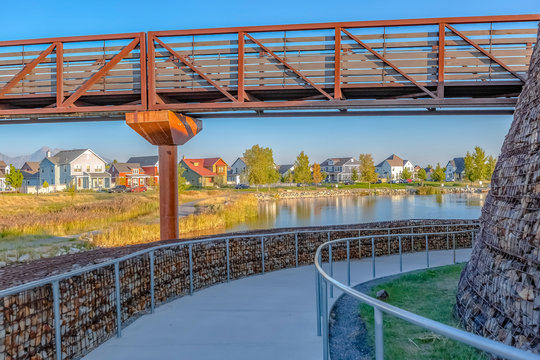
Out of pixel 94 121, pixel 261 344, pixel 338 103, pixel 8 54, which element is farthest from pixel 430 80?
pixel 8 54

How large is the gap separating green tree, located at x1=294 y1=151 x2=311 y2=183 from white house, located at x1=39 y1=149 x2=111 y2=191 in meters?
32.0

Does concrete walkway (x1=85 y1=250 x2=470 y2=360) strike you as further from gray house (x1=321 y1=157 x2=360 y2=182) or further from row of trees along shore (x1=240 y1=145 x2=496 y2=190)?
gray house (x1=321 y1=157 x2=360 y2=182)

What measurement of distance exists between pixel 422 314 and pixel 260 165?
58488 millimetres

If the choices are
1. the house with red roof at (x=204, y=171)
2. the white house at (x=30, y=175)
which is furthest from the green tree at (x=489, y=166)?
the white house at (x=30, y=175)

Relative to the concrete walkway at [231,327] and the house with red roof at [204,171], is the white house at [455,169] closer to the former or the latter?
the house with red roof at [204,171]

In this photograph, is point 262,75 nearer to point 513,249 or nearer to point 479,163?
point 513,249

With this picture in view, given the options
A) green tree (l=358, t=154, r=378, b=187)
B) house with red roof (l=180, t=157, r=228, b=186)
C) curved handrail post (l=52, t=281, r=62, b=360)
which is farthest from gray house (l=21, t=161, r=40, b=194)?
curved handrail post (l=52, t=281, r=62, b=360)

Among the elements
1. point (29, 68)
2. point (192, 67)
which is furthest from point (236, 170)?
point (192, 67)

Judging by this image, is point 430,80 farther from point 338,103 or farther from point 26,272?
point 26,272

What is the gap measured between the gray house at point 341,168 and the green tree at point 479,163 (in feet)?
134

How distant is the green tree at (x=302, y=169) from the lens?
70.9 meters

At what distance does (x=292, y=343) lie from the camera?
14.5ft

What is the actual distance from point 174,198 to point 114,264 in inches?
210

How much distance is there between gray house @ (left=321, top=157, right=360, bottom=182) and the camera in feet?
362
